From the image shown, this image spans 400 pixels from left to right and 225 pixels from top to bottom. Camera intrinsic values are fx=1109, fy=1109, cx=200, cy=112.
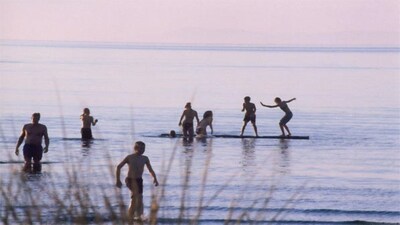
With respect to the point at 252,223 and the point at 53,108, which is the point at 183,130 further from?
the point at 252,223

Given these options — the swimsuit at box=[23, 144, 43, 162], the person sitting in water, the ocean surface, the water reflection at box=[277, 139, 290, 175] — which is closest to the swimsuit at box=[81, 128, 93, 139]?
the ocean surface

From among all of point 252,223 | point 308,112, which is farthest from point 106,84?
point 252,223

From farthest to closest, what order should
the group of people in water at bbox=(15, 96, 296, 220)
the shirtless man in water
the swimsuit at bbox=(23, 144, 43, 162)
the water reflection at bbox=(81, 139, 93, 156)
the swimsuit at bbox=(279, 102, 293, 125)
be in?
1. the swimsuit at bbox=(279, 102, 293, 125)
2. the water reflection at bbox=(81, 139, 93, 156)
3. the swimsuit at bbox=(23, 144, 43, 162)
4. the shirtless man in water
5. the group of people in water at bbox=(15, 96, 296, 220)

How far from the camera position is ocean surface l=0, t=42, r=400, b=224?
10.1 meters

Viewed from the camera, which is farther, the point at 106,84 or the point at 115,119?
the point at 106,84

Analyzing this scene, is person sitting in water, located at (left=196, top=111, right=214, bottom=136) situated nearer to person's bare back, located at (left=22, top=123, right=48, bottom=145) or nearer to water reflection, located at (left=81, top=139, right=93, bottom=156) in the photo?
water reflection, located at (left=81, top=139, right=93, bottom=156)

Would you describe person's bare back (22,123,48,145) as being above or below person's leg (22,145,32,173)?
above

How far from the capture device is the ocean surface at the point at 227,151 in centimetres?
1012

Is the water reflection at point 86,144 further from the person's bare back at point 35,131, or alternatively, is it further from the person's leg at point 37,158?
the person's bare back at point 35,131

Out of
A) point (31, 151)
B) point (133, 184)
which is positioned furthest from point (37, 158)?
point (133, 184)

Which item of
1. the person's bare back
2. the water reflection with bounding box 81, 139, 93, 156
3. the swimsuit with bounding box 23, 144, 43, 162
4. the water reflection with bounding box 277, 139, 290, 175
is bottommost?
the water reflection with bounding box 277, 139, 290, 175

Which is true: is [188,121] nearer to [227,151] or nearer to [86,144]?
[227,151]

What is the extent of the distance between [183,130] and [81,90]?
38.3 metres

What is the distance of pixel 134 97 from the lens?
64500 mm
